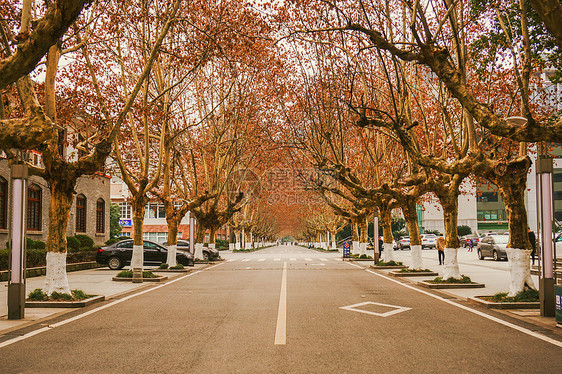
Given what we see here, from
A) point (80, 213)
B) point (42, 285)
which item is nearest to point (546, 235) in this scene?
point (42, 285)

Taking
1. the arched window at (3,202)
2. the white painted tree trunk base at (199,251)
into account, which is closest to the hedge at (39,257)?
the arched window at (3,202)

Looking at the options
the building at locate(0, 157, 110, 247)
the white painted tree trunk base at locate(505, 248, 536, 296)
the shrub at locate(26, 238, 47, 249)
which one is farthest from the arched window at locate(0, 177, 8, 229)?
the white painted tree trunk base at locate(505, 248, 536, 296)

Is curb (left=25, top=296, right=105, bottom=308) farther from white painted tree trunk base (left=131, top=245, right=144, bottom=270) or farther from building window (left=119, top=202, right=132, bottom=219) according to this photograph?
building window (left=119, top=202, right=132, bottom=219)

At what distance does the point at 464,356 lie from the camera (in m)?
6.39

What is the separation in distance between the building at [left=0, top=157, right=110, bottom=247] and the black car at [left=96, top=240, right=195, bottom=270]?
3618 millimetres

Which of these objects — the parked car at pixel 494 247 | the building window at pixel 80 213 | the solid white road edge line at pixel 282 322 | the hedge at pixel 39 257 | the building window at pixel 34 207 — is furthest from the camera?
the building window at pixel 80 213

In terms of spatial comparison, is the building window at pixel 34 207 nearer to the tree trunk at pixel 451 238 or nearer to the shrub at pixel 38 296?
the shrub at pixel 38 296

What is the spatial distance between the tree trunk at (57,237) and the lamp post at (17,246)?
2076 millimetres

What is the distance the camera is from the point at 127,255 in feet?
83.6

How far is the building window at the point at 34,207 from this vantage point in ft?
88.4

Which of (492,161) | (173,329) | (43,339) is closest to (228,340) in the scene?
(173,329)

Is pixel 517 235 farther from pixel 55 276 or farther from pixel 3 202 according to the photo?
pixel 3 202

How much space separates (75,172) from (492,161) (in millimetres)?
9596

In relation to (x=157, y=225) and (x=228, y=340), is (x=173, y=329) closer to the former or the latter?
(x=228, y=340)
